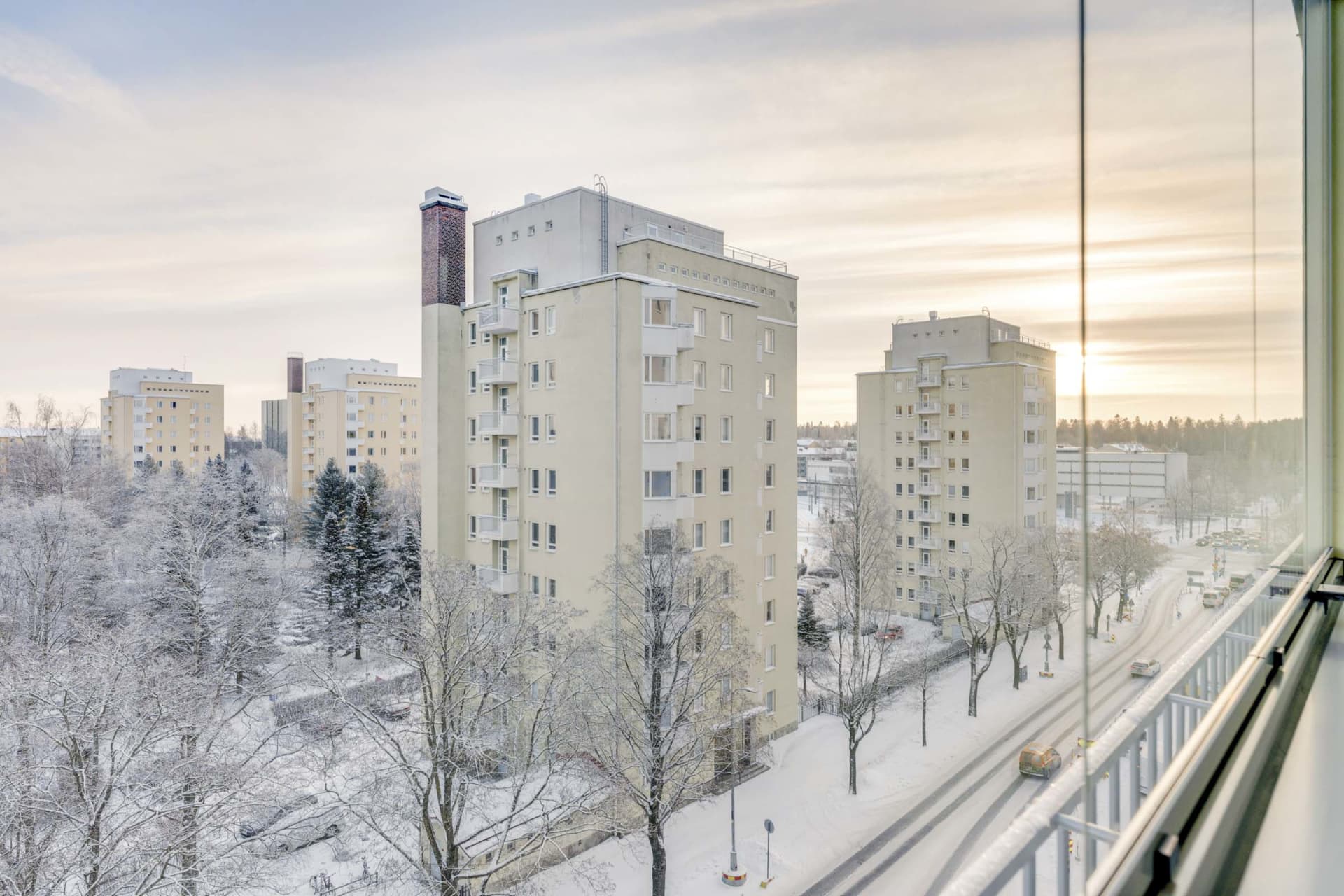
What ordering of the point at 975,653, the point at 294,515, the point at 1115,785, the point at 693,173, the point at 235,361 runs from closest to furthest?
the point at 1115,785 < the point at 975,653 < the point at 693,173 < the point at 294,515 < the point at 235,361

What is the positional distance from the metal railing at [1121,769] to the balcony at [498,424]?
6.06 m

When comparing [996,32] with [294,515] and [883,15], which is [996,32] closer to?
[883,15]

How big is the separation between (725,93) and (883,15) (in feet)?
8.00

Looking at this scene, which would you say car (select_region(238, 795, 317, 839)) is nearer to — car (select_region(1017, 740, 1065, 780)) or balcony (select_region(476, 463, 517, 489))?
balcony (select_region(476, 463, 517, 489))

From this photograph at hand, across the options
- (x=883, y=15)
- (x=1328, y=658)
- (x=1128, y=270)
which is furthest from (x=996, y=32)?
(x=1128, y=270)

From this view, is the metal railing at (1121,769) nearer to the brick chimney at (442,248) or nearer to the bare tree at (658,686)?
the bare tree at (658,686)

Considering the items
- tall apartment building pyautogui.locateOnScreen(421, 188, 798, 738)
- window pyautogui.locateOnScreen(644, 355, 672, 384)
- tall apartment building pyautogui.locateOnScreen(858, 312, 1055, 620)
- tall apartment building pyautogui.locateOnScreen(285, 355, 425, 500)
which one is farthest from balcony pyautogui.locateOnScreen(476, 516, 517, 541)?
tall apartment building pyautogui.locateOnScreen(285, 355, 425, 500)

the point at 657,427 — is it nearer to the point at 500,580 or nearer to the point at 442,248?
the point at 500,580

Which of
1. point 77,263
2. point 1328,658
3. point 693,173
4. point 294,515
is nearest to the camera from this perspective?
point 1328,658

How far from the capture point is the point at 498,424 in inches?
268

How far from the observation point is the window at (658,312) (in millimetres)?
6016

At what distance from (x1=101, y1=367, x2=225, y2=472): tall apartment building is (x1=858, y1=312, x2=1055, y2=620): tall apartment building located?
1514 centimetres

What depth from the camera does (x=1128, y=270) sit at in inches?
30.9

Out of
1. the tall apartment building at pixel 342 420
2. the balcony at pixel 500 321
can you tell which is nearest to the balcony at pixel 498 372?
the balcony at pixel 500 321
